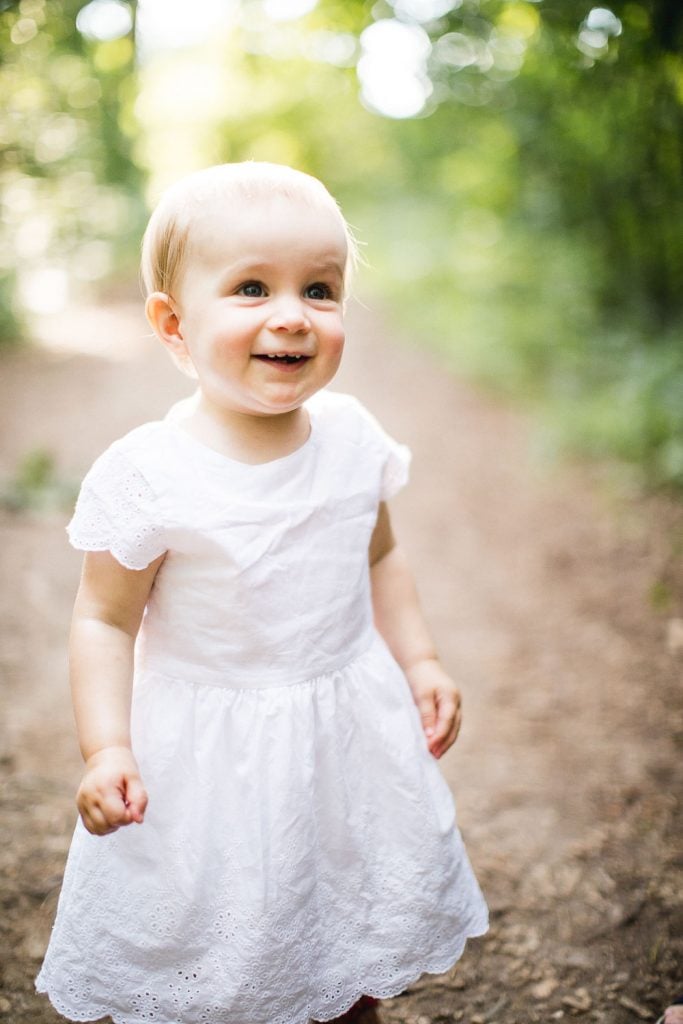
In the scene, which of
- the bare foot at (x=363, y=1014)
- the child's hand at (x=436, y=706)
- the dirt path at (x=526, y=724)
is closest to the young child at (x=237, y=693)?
the child's hand at (x=436, y=706)

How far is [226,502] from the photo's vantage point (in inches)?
53.0

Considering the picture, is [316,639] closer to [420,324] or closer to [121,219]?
[420,324]

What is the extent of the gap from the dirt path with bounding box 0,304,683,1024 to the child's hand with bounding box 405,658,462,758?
0.75 metres

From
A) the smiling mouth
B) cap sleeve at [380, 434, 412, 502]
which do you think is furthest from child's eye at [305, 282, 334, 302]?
cap sleeve at [380, 434, 412, 502]

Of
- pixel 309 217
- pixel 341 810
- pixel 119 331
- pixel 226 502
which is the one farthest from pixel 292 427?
pixel 119 331

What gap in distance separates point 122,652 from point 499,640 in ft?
8.24

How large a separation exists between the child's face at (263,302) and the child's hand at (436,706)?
0.62m

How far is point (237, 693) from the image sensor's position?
1399 mm

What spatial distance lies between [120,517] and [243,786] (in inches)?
19.6

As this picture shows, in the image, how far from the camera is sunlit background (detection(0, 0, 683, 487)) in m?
5.01

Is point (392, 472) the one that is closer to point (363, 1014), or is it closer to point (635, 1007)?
point (363, 1014)

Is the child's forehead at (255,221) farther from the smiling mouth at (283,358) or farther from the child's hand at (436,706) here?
the child's hand at (436,706)

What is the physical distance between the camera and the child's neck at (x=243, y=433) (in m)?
1.41

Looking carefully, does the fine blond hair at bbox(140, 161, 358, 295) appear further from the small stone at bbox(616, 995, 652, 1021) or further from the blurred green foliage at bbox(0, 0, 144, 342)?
the blurred green foliage at bbox(0, 0, 144, 342)
